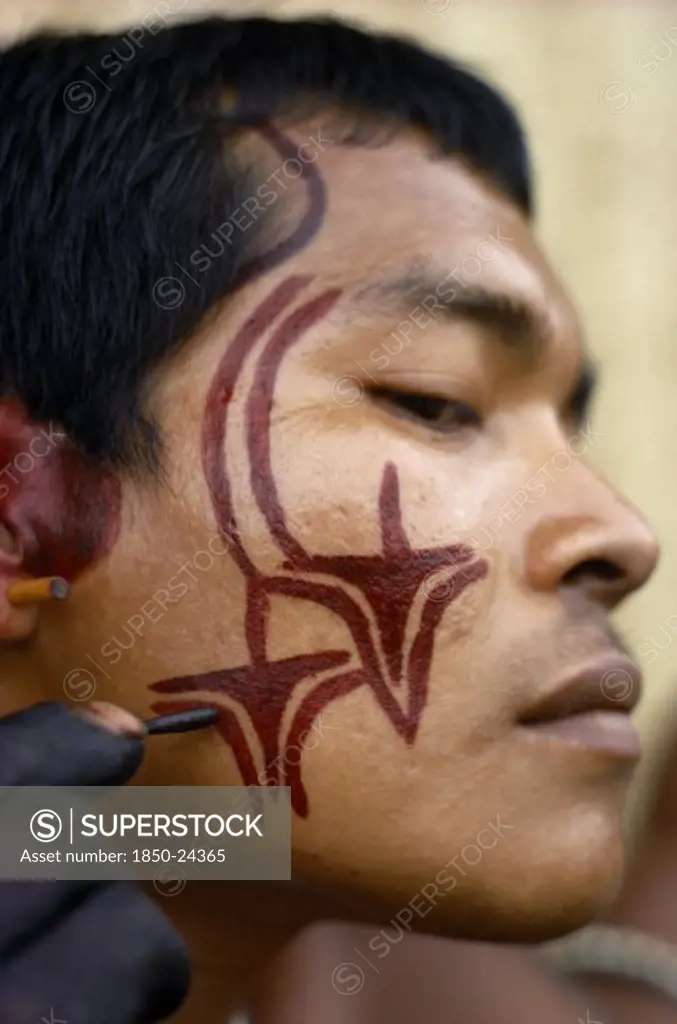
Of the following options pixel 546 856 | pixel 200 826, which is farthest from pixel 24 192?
pixel 546 856

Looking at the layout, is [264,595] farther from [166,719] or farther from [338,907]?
[338,907]

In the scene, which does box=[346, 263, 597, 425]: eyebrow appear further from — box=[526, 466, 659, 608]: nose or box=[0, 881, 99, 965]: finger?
box=[0, 881, 99, 965]: finger

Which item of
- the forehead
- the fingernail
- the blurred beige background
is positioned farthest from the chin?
the blurred beige background

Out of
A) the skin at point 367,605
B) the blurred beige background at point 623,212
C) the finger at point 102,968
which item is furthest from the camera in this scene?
the blurred beige background at point 623,212

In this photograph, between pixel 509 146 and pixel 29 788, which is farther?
pixel 509 146

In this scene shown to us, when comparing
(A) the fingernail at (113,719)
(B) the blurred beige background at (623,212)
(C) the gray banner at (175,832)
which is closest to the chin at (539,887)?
(C) the gray banner at (175,832)

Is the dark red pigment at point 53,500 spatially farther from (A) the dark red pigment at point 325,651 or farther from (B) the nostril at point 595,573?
(B) the nostril at point 595,573

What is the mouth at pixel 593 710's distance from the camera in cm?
64

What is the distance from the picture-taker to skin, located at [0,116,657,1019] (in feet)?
2.05

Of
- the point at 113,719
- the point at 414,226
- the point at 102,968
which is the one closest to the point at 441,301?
the point at 414,226

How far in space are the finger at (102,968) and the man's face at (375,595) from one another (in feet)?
0.34

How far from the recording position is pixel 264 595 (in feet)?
2.05

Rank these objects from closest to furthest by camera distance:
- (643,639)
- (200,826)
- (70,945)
Result: (70,945), (200,826), (643,639)

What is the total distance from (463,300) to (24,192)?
289mm
